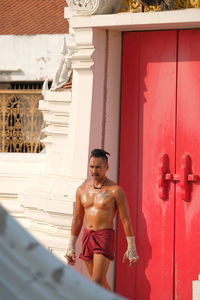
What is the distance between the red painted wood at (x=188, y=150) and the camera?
23.2 ft

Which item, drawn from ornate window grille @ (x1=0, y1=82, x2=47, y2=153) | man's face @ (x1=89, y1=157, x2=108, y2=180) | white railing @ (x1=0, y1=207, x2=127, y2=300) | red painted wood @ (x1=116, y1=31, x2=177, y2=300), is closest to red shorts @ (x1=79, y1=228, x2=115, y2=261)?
man's face @ (x1=89, y1=157, x2=108, y2=180)

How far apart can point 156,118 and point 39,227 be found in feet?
5.01

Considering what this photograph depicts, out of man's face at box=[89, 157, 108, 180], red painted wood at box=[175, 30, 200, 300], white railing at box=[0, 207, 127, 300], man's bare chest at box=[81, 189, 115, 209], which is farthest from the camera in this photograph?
red painted wood at box=[175, 30, 200, 300]

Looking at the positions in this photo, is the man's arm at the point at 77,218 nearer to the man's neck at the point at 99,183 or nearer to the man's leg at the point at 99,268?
the man's neck at the point at 99,183

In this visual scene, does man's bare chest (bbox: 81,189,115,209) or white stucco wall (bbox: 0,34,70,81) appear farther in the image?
white stucco wall (bbox: 0,34,70,81)

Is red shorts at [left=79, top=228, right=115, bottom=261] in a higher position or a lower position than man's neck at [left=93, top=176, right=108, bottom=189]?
lower

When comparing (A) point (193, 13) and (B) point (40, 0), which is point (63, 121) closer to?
(A) point (193, 13)

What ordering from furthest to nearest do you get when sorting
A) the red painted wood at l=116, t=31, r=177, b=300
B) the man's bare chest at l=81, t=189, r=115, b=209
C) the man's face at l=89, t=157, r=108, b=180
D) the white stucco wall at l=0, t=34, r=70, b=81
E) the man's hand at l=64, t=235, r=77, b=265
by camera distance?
the white stucco wall at l=0, t=34, r=70, b=81 → the red painted wood at l=116, t=31, r=177, b=300 → the man's hand at l=64, t=235, r=77, b=265 → the man's bare chest at l=81, t=189, r=115, b=209 → the man's face at l=89, t=157, r=108, b=180

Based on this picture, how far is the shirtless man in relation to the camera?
609 centimetres

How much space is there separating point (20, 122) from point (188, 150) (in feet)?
7.58

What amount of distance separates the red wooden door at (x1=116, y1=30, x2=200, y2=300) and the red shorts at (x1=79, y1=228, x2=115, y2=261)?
3.63 ft

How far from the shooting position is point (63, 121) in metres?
7.52

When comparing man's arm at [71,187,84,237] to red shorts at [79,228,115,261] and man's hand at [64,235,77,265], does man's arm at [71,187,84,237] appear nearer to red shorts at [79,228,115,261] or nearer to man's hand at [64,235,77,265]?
man's hand at [64,235,77,265]

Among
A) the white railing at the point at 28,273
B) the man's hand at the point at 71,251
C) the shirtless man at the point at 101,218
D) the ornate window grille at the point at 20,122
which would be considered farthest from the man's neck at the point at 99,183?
the white railing at the point at 28,273
